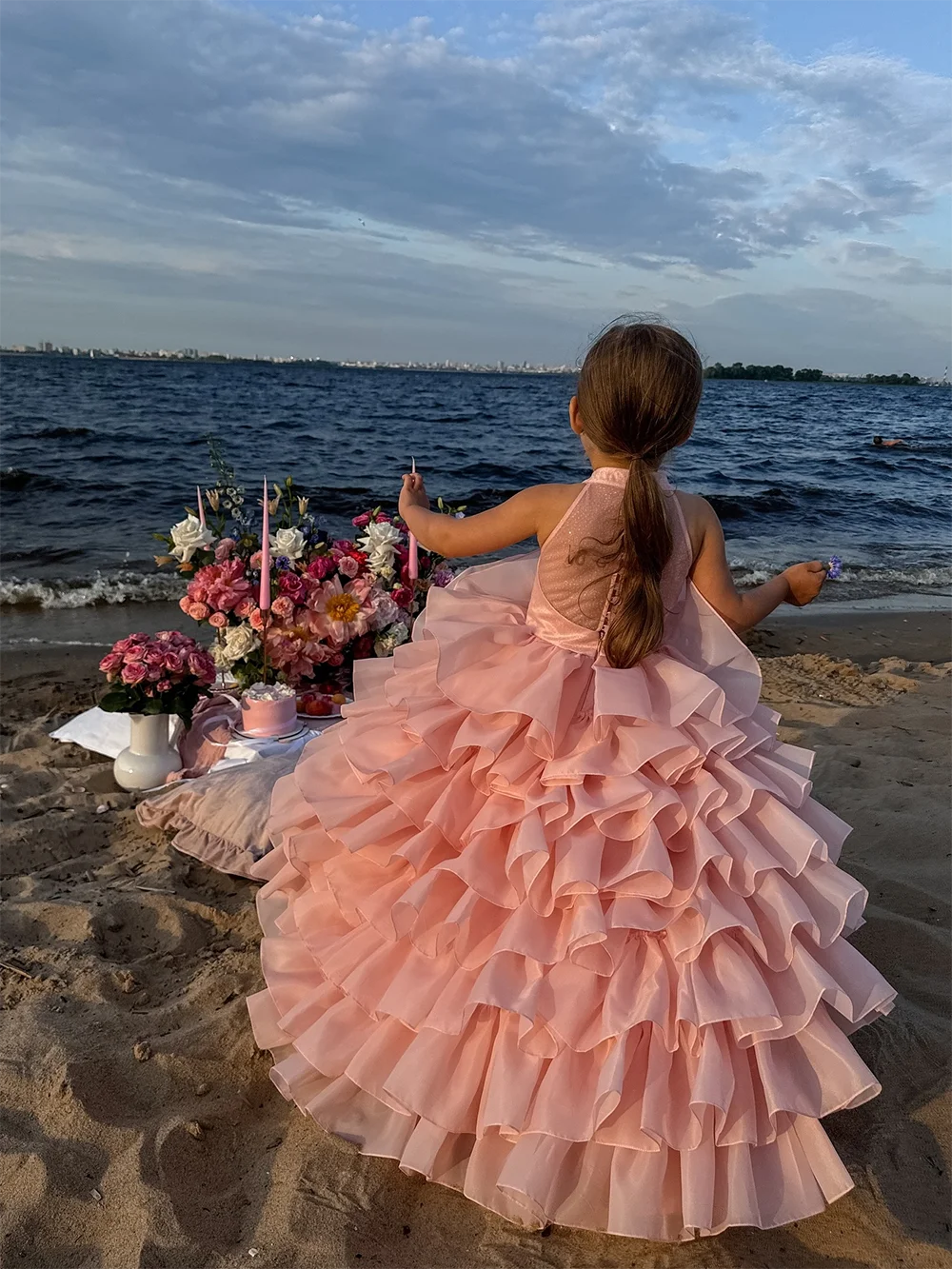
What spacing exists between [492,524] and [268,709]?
2350 millimetres

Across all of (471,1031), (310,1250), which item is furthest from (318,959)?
(310,1250)

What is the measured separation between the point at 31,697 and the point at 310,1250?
470cm

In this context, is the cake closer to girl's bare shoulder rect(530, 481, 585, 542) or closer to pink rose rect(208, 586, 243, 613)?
pink rose rect(208, 586, 243, 613)

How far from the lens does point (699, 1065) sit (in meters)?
1.97

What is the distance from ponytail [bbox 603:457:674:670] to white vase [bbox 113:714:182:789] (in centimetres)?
283

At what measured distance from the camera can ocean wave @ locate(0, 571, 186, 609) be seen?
28.2 feet

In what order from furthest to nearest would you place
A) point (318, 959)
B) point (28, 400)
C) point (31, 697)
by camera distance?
point (28, 400) → point (31, 697) → point (318, 959)

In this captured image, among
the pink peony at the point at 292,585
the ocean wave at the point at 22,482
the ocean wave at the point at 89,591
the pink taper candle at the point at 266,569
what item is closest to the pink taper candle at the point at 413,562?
the pink peony at the point at 292,585

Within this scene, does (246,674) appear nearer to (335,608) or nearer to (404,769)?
(335,608)

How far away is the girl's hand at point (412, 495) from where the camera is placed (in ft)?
9.36

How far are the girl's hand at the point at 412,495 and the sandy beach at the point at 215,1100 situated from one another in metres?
1.61

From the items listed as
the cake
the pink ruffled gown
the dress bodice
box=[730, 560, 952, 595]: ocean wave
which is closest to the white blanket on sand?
the cake

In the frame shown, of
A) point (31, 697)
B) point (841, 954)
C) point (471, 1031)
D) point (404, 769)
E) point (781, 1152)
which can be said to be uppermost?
point (404, 769)

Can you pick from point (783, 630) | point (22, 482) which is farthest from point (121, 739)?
point (22, 482)
